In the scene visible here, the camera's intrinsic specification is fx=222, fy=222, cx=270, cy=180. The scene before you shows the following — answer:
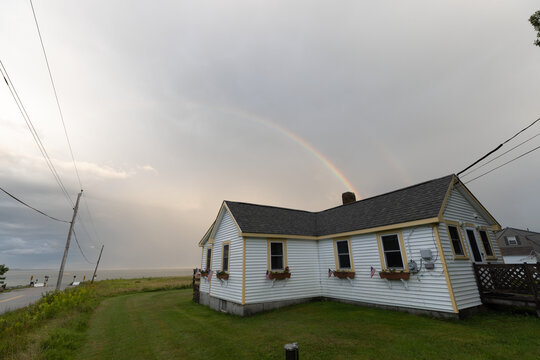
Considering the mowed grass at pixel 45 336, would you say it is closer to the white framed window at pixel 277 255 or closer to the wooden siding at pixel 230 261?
the wooden siding at pixel 230 261

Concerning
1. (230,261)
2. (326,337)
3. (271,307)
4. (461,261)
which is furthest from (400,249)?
(230,261)

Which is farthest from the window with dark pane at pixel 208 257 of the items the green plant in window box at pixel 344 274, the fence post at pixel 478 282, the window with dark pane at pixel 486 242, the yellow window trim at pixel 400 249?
the window with dark pane at pixel 486 242

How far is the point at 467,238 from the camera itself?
11367mm

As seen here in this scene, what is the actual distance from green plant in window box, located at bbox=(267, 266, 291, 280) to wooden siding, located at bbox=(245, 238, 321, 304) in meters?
0.35

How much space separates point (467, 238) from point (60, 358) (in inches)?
692

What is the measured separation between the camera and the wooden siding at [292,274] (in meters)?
12.4

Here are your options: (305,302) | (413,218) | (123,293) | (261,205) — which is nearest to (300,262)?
(305,302)

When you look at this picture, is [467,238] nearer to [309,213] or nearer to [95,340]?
[309,213]

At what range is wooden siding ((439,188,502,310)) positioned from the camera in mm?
9430

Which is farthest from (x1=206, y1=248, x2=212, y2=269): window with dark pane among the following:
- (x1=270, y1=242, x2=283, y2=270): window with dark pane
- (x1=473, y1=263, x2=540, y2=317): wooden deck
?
Answer: (x1=473, y1=263, x2=540, y2=317): wooden deck

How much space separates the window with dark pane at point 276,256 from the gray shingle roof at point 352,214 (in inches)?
32.0

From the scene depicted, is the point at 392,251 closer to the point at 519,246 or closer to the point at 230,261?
the point at 230,261

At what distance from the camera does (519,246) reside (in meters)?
40.2

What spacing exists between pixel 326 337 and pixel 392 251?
5.80 metres
